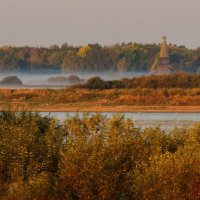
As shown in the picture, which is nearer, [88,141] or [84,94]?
[88,141]

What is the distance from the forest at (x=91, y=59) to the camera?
11619cm

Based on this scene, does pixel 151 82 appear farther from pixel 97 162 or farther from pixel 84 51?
pixel 97 162

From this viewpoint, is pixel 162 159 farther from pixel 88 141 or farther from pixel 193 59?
pixel 193 59

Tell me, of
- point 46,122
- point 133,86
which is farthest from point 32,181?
point 133,86

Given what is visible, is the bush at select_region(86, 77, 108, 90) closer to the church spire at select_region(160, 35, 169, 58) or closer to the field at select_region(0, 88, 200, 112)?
the field at select_region(0, 88, 200, 112)

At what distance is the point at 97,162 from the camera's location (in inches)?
925

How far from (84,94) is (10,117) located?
48188mm

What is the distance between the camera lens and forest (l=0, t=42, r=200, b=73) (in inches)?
4574

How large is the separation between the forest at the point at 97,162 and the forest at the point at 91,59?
86.5 metres

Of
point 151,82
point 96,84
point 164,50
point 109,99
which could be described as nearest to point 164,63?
point 164,50

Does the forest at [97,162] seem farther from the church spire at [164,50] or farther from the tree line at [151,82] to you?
the church spire at [164,50]

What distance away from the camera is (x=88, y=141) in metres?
24.6

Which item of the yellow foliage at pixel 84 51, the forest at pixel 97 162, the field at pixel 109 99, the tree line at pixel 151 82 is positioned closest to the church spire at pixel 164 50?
the yellow foliage at pixel 84 51

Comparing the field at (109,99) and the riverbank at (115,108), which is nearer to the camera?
the riverbank at (115,108)
